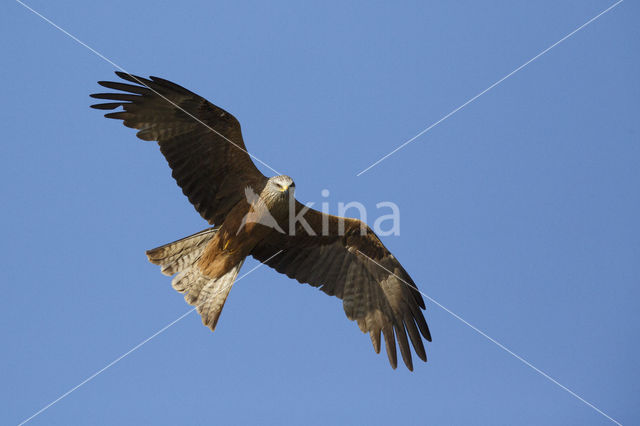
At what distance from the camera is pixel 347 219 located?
9055mm

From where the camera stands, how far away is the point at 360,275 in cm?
957

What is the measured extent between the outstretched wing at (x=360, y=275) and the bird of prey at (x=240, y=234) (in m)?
0.01

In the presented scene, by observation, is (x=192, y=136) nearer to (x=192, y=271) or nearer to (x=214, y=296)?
(x=192, y=271)

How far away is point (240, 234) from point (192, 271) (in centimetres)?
90

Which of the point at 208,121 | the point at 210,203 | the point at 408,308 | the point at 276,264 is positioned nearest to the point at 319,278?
the point at 276,264

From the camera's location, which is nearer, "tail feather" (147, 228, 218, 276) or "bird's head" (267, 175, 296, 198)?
"bird's head" (267, 175, 296, 198)

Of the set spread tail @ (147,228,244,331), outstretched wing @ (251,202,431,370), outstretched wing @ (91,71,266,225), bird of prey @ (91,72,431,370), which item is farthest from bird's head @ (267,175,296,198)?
spread tail @ (147,228,244,331)

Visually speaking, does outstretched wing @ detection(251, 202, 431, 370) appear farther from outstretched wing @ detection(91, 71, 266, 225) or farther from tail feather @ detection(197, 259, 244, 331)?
outstretched wing @ detection(91, 71, 266, 225)

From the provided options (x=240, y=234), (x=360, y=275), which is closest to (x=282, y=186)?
(x=240, y=234)

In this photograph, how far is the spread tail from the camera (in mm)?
8867

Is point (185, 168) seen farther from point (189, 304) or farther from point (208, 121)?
point (189, 304)

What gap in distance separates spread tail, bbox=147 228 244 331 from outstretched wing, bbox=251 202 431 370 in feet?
2.04

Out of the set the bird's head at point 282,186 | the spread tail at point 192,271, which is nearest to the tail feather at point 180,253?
the spread tail at point 192,271

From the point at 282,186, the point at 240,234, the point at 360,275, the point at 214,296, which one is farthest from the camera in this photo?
the point at 360,275
